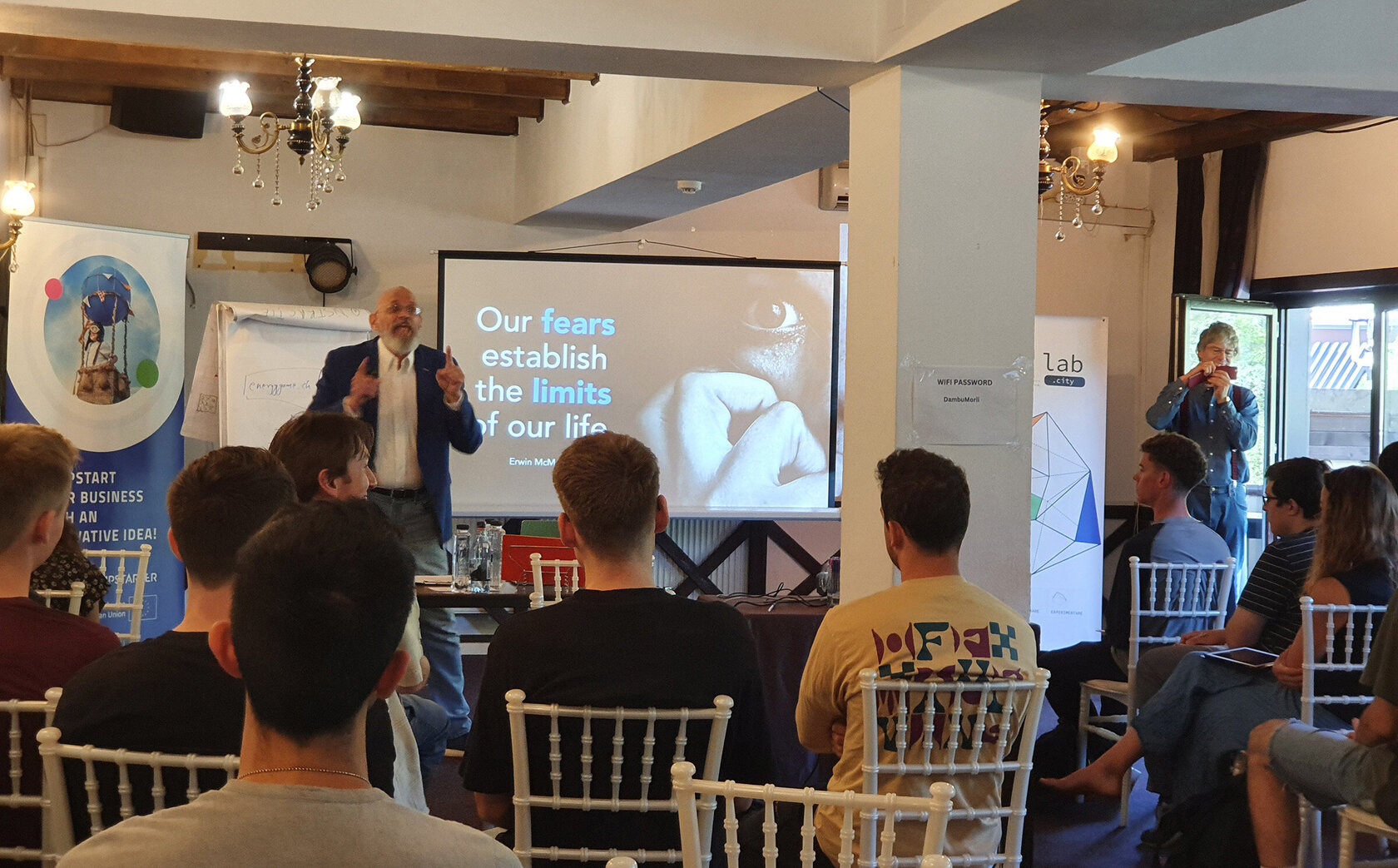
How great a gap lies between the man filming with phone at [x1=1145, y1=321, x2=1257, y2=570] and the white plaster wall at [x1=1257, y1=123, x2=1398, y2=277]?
0.65 meters

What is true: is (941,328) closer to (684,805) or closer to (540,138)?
(684,805)

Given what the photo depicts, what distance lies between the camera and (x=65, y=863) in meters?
1.00

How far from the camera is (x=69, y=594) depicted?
9.37 ft

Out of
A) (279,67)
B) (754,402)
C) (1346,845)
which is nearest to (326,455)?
(1346,845)

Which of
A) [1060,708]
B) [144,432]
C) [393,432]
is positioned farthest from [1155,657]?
[144,432]

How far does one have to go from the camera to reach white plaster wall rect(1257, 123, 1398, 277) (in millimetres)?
6047

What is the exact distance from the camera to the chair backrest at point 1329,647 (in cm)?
311

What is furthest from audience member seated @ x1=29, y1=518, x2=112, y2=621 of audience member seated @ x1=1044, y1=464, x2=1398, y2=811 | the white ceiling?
audience member seated @ x1=1044, y1=464, x2=1398, y2=811

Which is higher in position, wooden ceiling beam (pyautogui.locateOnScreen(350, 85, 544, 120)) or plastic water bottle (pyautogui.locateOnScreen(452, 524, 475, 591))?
wooden ceiling beam (pyautogui.locateOnScreen(350, 85, 544, 120))

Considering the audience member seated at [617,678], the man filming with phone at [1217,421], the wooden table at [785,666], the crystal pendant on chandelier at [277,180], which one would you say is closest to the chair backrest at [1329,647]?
the wooden table at [785,666]

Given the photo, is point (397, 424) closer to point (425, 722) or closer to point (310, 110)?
point (310, 110)

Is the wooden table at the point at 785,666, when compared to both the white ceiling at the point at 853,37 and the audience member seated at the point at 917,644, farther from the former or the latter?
the white ceiling at the point at 853,37

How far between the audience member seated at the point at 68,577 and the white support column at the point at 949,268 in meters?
1.99

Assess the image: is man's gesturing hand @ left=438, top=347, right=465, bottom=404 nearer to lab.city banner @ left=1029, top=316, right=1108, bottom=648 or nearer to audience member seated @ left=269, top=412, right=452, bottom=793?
audience member seated @ left=269, top=412, right=452, bottom=793
